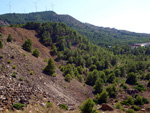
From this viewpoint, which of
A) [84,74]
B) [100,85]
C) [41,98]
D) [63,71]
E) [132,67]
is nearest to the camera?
[41,98]

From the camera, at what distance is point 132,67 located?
6419 centimetres

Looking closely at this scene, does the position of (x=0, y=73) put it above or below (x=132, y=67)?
above

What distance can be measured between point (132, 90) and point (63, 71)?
82.6 ft

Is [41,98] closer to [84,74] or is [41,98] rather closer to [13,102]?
[13,102]

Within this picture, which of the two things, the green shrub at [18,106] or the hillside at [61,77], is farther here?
the hillside at [61,77]

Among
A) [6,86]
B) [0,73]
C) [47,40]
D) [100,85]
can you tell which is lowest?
[100,85]

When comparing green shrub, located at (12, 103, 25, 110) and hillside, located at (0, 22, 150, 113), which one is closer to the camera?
green shrub, located at (12, 103, 25, 110)

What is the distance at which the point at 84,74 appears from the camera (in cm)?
5234

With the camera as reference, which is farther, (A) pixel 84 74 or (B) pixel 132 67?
(B) pixel 132 67

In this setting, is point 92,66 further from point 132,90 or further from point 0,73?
point 0,73

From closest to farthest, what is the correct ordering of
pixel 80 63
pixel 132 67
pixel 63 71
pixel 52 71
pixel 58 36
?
pixel 52 71 < pixel 63 71 < pixel 80 63 < pixel 132 67 < pixel 58 36

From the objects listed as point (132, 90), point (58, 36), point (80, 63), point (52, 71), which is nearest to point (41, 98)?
point (52, 71)

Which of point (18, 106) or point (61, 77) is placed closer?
point (18, 106)

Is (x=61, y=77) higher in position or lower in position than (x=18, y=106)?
lower
